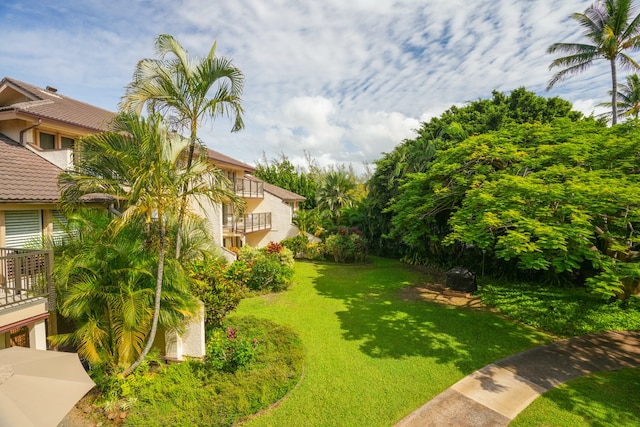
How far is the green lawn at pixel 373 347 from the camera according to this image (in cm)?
733

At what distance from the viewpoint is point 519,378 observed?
834 centimetres

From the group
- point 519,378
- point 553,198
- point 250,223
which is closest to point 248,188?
point 250,223

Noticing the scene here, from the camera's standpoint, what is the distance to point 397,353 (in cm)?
991

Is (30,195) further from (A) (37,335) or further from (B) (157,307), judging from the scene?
(B) (157,307)

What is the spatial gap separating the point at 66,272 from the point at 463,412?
10153 mm

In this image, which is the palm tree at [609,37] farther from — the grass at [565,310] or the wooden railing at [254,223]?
the wooden railing at [254,223]

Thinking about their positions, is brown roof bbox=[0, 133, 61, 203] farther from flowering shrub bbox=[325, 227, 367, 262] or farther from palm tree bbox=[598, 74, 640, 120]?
palm tree bbox=[598, 74, 640, 120]

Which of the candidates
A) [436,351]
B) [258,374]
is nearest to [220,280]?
[258,374]

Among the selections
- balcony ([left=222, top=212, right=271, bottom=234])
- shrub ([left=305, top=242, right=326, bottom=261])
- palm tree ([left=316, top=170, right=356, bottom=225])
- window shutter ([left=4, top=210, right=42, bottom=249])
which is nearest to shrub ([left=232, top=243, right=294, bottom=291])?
balcony ([left=222, top=212, right=271, bottom=234])

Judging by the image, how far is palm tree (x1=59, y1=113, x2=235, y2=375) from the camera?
23.9 feet

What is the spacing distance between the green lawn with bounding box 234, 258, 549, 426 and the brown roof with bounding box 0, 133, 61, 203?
27.1 ft

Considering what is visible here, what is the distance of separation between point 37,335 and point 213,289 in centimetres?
449

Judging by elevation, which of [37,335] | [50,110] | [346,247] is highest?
[50,110]

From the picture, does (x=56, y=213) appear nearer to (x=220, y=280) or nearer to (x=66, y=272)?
(x=66, y=272)
